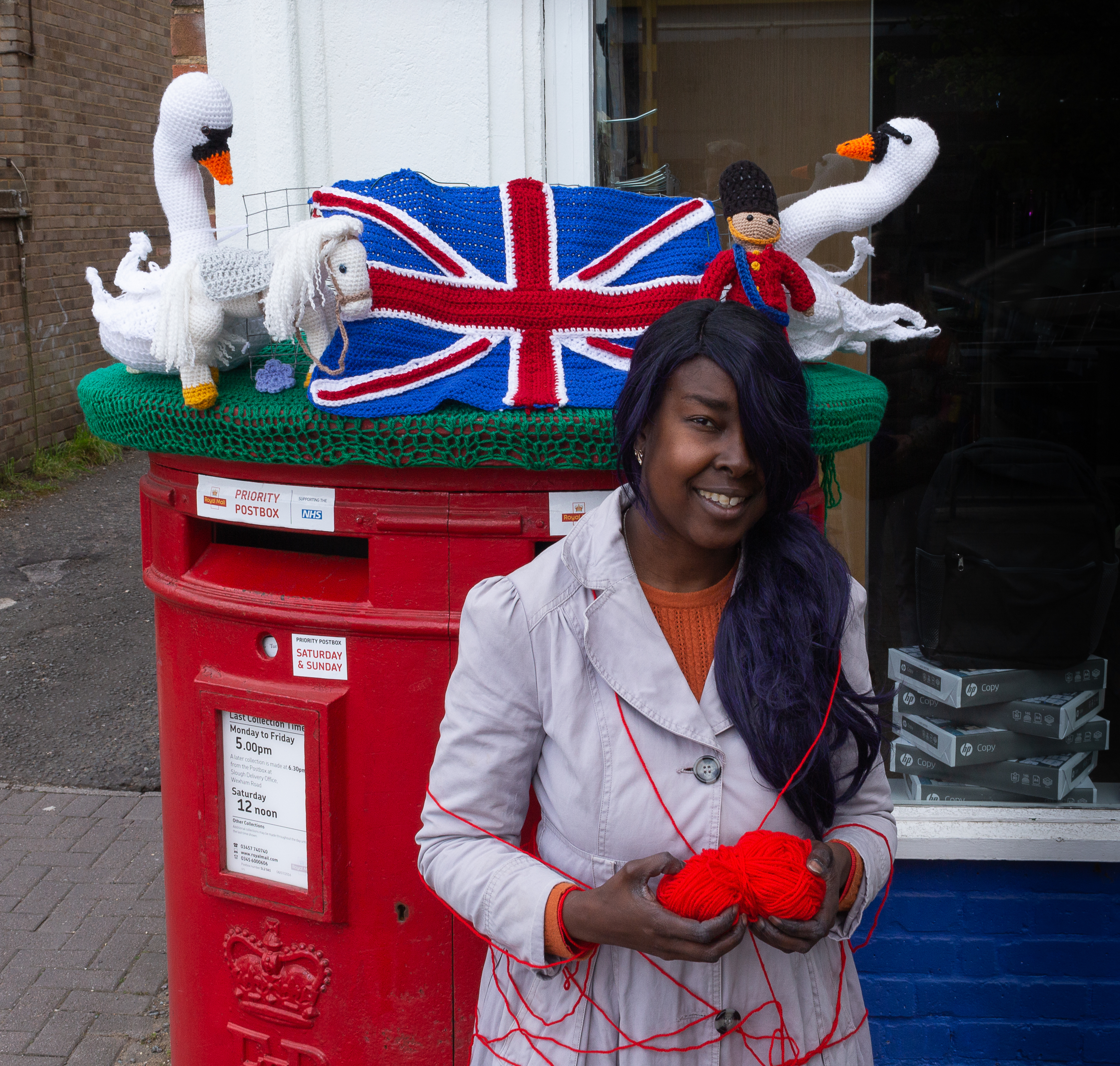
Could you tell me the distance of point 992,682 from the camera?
3025 millimetres

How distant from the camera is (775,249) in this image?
175cm

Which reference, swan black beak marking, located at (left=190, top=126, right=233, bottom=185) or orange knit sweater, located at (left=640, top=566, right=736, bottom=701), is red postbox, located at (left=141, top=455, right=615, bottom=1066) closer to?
orange knit sweater, located at (left=640, top=566, right=736, bottom=701)

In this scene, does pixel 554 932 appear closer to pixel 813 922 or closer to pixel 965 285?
pixel 813 922

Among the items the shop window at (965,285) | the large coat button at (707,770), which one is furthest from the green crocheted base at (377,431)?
the shop window at (965,285)

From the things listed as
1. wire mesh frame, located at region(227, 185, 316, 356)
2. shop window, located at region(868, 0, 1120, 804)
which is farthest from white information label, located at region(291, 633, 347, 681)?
shop window, located at region(868, 0, 1120, 804)

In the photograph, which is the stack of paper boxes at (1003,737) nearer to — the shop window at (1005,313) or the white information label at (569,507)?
the shop window at (1005,313)

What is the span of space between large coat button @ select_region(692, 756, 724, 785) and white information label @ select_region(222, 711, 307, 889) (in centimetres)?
69

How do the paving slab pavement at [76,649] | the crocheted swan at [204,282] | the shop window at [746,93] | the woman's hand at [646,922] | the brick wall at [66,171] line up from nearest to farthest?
the woman's hand at [646,922] → the crocheted swan at [204,282] → the shop window at [746,93] → the paving slab pavement at [76,649] → the brick wall at [66,171]

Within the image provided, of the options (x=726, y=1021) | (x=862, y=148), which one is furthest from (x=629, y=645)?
(x=862, y=148)

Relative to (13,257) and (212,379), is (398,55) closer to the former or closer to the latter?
(212,379)

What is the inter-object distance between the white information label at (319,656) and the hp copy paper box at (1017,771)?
1.93 m

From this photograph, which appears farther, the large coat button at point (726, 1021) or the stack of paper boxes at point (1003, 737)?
the stack of paper boxes at point (1003, 737)

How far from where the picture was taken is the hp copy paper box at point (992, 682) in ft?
9.89

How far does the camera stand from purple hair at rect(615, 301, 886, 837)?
1.33 m
